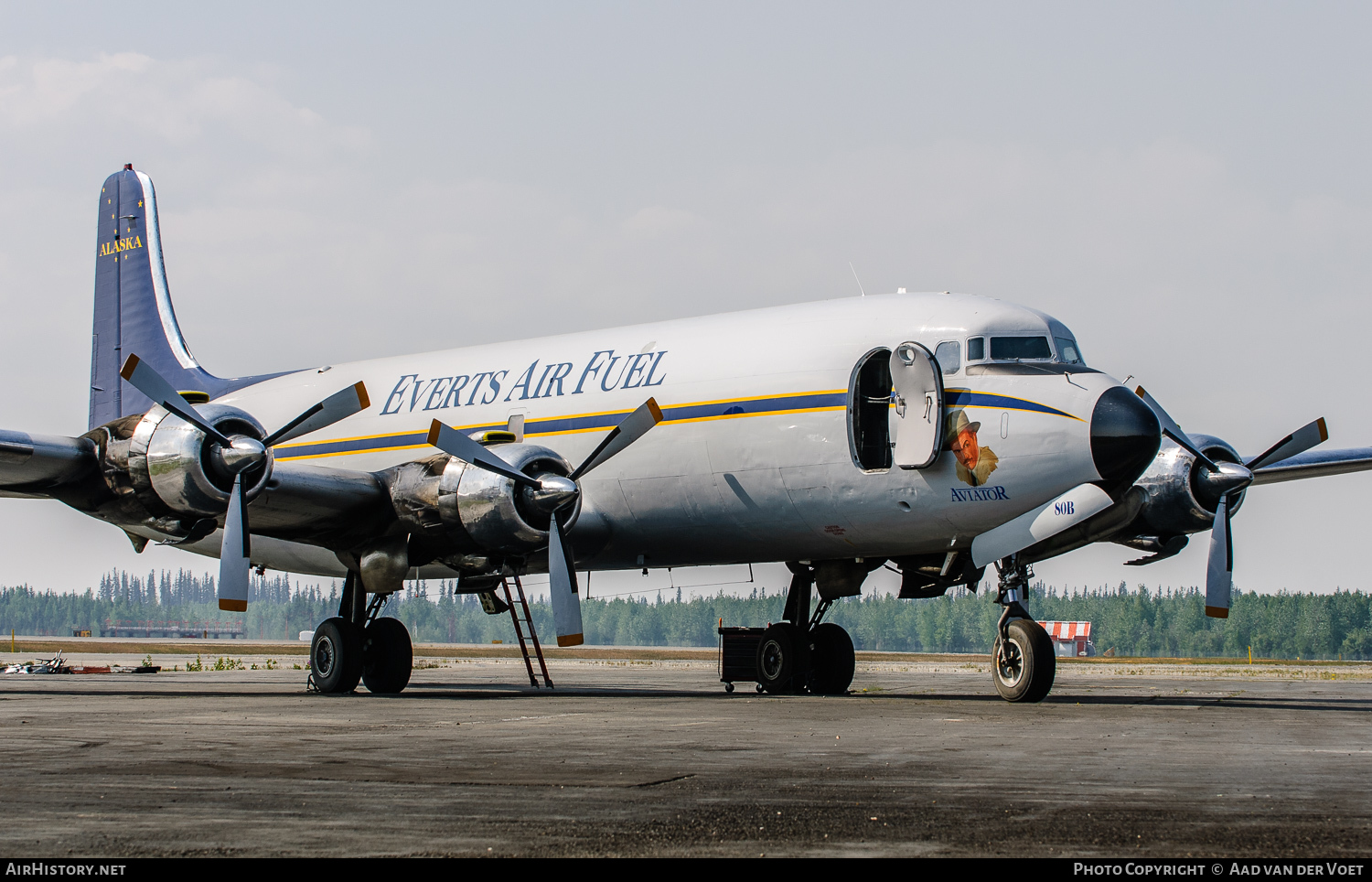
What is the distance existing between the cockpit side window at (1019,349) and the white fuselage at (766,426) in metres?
0.16

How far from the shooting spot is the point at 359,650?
19.7 m

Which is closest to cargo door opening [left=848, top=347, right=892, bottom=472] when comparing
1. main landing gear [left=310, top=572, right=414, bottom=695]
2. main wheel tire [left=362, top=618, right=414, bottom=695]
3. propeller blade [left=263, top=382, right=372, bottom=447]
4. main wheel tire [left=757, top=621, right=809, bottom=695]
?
main wheel tire [left=757, top=621, right=809, bottom=695]

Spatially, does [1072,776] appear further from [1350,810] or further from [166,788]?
[166,788]

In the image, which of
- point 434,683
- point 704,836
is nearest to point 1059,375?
point 704,836

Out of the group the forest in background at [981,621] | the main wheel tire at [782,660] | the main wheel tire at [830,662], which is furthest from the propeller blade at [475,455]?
the forest in background at [981,621]

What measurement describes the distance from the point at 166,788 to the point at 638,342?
12575 mm

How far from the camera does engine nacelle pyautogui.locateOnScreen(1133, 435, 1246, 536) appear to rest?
1816cm

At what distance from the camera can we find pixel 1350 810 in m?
7.25

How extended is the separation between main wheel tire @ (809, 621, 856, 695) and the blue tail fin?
42.3 feet

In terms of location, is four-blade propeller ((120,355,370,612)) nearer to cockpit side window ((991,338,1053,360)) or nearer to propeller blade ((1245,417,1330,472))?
cockpit side window ((991,338,1053,360))

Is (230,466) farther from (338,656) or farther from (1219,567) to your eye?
(1219,567)

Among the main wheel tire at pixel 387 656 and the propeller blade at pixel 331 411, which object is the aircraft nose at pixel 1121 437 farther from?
the main wheel tire at pixel 387 656

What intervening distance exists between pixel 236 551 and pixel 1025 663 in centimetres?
1005

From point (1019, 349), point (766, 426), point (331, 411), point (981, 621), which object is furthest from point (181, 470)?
point (981, 621)
